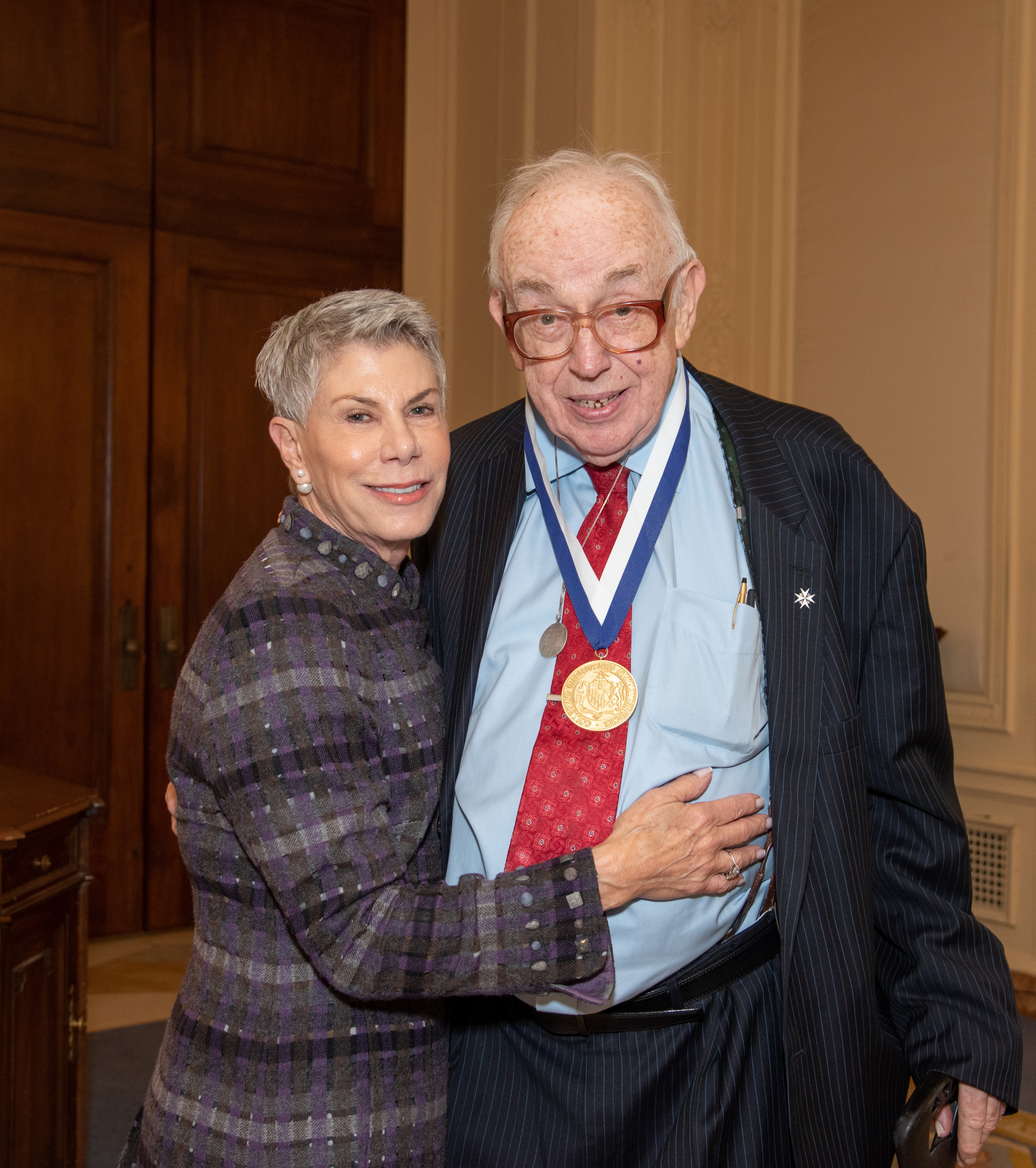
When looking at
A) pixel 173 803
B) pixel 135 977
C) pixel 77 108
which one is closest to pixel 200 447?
pixel 77 108

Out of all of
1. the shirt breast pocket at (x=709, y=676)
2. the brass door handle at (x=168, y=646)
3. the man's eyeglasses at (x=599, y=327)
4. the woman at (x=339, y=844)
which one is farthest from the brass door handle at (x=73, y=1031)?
the brass door handle at (x=168, y=646)

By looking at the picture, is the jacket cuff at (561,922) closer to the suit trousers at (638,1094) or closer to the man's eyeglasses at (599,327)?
the suit trousers at (638,1094)

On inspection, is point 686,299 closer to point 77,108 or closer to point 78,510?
point 78,510

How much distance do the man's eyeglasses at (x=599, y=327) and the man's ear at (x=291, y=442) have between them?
0.37 metres

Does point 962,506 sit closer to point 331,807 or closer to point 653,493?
point 653,493

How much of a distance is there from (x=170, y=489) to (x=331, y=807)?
3.57 metres

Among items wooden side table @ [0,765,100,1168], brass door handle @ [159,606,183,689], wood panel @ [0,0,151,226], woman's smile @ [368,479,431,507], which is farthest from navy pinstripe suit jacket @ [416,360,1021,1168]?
wood panel @ [0,0,151,226]

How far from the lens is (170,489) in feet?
14.8

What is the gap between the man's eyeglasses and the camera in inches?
61.9

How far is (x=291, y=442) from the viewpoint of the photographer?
147 cm

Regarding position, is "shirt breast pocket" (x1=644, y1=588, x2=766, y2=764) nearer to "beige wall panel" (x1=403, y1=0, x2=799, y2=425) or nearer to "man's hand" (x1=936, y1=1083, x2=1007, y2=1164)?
"man's hand" (x1=936, y1=1083, x2=1007, y2=1164)

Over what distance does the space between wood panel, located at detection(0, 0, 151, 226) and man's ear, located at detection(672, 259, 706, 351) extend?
341cm

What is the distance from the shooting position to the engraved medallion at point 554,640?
155 cm

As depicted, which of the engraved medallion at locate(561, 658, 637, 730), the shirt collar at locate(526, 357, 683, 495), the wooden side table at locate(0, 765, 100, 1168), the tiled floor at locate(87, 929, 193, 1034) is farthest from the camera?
the tiled floor at locate(87, 929, 193, 1034)
